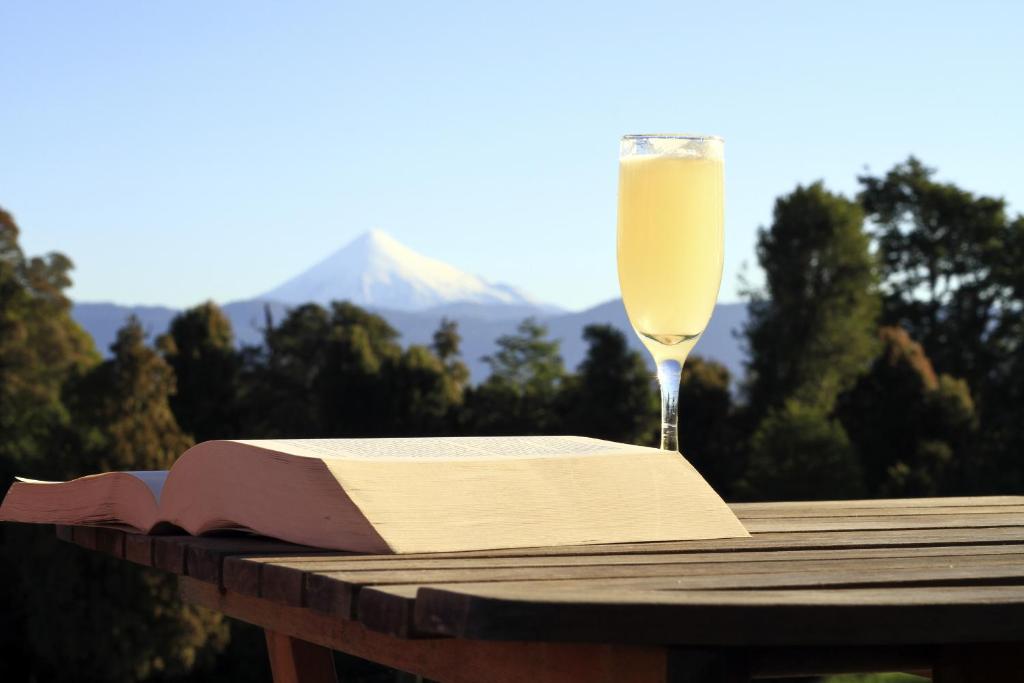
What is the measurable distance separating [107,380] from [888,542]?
37393mm

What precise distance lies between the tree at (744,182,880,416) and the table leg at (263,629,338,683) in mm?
38684

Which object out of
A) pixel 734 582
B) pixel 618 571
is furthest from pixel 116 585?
pixel 734 582

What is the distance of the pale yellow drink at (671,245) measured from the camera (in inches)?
80.6

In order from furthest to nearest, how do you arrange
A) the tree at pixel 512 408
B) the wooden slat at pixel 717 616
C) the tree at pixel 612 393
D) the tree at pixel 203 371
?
the tree at pixel 203 371 < the tree at pixel 512 408 < the tree at pixel 612 393 < the wooden slat at pixel 717 616

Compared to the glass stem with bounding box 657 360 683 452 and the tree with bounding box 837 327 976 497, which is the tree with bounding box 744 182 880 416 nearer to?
the tree with bounding box 837 327 976 497

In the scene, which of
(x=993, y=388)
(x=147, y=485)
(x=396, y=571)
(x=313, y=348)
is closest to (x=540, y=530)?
(x=396, y=571)

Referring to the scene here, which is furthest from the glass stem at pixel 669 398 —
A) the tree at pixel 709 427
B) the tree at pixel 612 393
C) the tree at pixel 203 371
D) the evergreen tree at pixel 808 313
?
the tree at pixel 203 371

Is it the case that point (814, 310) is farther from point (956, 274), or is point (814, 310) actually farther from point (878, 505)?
point (878, 505)

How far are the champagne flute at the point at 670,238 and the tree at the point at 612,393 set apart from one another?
40006mm

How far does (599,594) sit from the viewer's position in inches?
42.4

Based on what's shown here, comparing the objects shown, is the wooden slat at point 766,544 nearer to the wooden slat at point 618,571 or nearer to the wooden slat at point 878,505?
the wooden slat at point 618,571

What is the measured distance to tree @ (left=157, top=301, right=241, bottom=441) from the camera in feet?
145

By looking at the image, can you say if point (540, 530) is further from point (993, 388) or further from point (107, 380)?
point (993, 388)

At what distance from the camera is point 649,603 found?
1.04 meters
